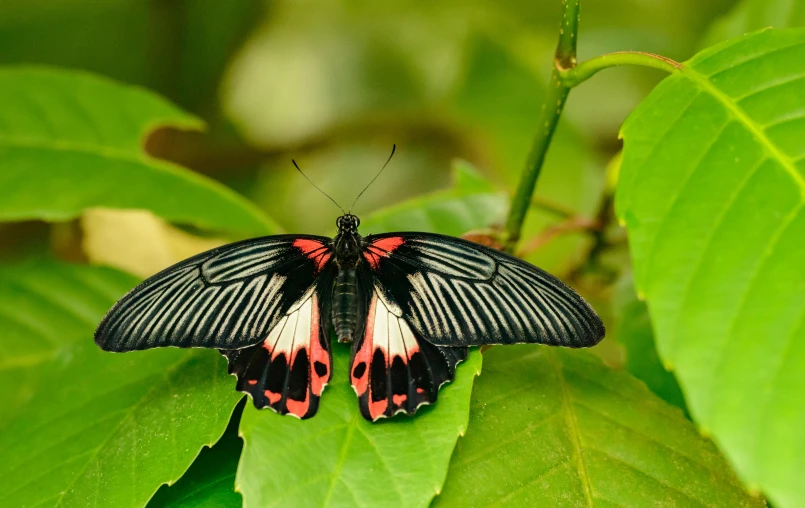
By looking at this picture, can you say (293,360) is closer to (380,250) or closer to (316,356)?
(316,356)

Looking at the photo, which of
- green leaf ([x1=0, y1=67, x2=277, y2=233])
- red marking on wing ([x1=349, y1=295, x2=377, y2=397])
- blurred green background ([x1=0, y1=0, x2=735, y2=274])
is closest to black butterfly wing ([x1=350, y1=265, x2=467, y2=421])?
red marking on wing ([x1=349, y1=295, x2=377, y2=397])

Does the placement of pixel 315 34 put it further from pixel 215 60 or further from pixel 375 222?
pixel 375 222

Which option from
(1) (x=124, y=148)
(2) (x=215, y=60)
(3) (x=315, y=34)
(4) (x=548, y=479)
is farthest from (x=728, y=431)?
(3) (x=315, y=34)

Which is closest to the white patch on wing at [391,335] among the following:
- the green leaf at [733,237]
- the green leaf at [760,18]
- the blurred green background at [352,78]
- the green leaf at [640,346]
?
the green leaf at [733,237]

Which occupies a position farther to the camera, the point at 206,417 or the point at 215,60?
the point at 215,60

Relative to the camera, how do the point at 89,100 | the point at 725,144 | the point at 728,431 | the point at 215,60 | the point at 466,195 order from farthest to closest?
the point at 215,60 < the point at 89,100 < the point at 466,195 < the point at 725,144 < the point at 728,431

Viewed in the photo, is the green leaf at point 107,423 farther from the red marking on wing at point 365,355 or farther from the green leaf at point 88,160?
the green leaf at point 88,160

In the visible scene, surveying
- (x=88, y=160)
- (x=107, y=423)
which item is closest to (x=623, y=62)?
(x=107, y=423)

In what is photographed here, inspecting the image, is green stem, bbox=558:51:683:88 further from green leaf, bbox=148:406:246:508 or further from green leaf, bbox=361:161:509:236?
green leaf, bbox=148:406:246:508
